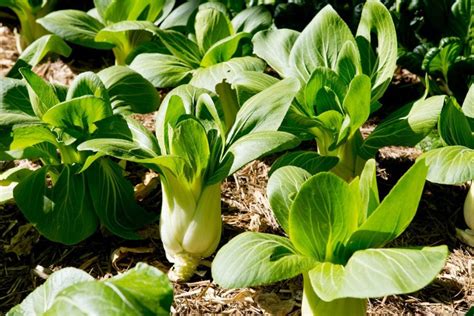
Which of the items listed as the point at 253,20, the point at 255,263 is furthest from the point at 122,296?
the point at 253,20

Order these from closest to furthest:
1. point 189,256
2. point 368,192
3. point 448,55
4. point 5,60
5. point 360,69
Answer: point 368,192 < point 189,256 < point 360,69 < point 448,55 < point 5,60

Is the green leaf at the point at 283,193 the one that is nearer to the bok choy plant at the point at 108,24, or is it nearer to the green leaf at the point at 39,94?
the green leaf at the point at 39,94

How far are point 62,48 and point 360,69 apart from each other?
43.3 inches

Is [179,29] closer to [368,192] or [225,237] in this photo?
[225,237]

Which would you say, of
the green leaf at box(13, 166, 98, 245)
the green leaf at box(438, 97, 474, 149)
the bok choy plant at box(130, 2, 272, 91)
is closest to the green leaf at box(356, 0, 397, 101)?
the green leaf at box(438, 97, 474, 149)

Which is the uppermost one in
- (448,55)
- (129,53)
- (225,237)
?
(448,55)

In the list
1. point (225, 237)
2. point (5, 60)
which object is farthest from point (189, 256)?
point (5, 60)

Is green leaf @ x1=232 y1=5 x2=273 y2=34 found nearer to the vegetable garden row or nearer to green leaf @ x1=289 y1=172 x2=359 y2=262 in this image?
the vegetable garden row

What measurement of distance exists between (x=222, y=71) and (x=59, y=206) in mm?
676

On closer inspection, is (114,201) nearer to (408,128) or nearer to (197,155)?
(197,155)

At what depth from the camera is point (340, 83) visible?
2.35 metres

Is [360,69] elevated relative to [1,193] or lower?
elevated

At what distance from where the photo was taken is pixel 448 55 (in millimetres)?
2680

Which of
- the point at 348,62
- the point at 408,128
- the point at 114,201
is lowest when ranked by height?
the point at 114,201
